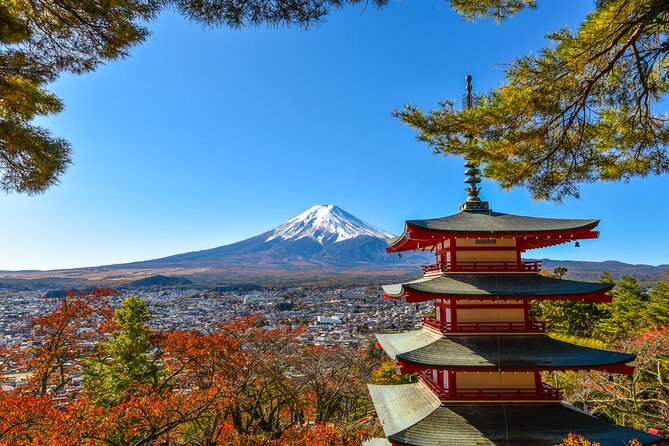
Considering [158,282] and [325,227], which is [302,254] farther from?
[158,282]

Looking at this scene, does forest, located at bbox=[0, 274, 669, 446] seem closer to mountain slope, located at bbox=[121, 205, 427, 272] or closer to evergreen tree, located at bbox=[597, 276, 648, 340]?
evergreen tree, located at bbox=[597, 276, 648, 340]

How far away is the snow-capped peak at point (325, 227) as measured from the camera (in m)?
151

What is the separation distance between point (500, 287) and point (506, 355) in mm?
1318

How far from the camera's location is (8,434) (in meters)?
8.50

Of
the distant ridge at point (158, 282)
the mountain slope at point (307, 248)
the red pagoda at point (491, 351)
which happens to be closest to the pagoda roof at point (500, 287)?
the red pagoda at point (491, 351)

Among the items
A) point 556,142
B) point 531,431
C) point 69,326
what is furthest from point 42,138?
point 69,326

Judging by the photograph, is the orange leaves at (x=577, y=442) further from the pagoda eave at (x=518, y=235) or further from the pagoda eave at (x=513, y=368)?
the pagoda eave at (x=518, y=235)

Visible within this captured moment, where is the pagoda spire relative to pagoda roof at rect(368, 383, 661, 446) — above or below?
above

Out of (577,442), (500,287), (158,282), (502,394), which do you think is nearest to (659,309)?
(502,394)

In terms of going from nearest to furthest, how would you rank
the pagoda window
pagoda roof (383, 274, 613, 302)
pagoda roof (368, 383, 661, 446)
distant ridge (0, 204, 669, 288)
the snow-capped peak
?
pagoda roof (368, 383, 661, 446), pagoda roof (383, 274, 613, 302), the pagoda window, distant ridge (0, 204, 669, 288), the snow-capped peak

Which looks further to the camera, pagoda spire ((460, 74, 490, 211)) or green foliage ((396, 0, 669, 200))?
pagoda spire ((460, 74, 490, 211))

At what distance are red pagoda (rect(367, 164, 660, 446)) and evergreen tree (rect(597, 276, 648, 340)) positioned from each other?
20.1 meters

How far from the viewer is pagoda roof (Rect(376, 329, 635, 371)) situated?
23.8 ft

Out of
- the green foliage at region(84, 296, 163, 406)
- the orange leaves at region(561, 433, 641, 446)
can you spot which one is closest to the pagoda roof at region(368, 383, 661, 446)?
the orange leaves at region(561, 433, 641, 446)
